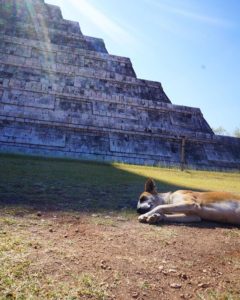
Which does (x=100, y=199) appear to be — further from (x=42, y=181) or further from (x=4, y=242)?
(x=4, y=242)

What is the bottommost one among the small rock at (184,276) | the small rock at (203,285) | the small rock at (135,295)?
the small rock at (135,295)

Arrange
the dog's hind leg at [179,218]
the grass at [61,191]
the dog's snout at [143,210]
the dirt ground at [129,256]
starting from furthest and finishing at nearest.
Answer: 1. the grass at [61,191]
2. the dog's snout at [143,210]
3. the dog's hind leg at [179,218]
4. the dirt ground at [129,256]

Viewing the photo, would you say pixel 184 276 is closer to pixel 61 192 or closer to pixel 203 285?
pixel 203 285

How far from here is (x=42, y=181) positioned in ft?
27.3

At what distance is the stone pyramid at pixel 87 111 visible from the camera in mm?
17125

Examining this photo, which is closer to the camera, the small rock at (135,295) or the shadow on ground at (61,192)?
the small rock at (135,295)

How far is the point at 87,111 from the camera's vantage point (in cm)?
1933

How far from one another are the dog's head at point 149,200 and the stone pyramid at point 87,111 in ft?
33.0

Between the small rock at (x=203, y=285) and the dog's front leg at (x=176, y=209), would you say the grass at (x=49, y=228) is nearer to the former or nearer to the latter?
the small rock at (x=203, y=285)

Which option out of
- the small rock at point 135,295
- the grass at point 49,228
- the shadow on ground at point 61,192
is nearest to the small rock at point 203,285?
the grass at point 49,228

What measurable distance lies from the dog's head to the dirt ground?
2.38 feet

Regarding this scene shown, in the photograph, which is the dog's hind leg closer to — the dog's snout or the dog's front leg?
the dog's front leg

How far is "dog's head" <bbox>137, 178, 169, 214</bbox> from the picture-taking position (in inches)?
236

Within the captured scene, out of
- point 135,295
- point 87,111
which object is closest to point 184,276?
point 135,295
